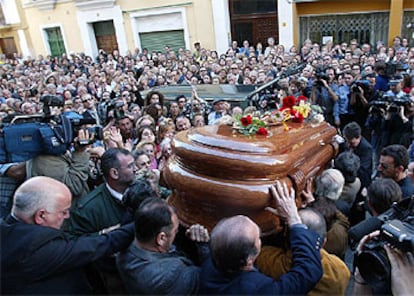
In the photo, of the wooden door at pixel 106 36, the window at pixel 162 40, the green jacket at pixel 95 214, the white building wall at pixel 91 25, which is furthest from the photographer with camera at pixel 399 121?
the wooden door at pixel 106 36

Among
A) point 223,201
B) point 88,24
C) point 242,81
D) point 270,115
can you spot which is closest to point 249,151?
point 223,201

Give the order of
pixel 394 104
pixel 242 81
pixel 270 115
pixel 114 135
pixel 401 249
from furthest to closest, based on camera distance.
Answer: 1. pixel 242 81
2. pixel 394 104
3. pixel 114 135
4. pixel 270 115
5. pixel 401 249

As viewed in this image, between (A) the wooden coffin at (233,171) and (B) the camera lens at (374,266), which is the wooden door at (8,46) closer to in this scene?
(A) the wooden coffin at (233,171)

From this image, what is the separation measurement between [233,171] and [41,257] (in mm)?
863

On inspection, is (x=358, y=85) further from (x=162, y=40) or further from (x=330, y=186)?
(x=162, y=40)

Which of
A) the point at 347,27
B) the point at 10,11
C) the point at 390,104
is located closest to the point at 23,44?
the point at 10,11

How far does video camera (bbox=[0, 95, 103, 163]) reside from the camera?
7.14ft

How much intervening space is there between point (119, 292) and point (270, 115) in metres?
1.38

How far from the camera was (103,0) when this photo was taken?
1451 cm

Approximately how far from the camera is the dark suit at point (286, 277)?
1.30 m

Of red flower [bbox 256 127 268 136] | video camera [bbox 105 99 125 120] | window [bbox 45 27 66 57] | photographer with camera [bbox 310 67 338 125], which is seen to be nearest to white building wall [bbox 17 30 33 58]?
window [bbox 45 27 66 57]

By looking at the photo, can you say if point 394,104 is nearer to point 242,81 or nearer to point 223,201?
point 223,201

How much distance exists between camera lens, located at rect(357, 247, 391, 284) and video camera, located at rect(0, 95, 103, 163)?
1.78 metres

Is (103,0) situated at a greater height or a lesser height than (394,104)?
greater
